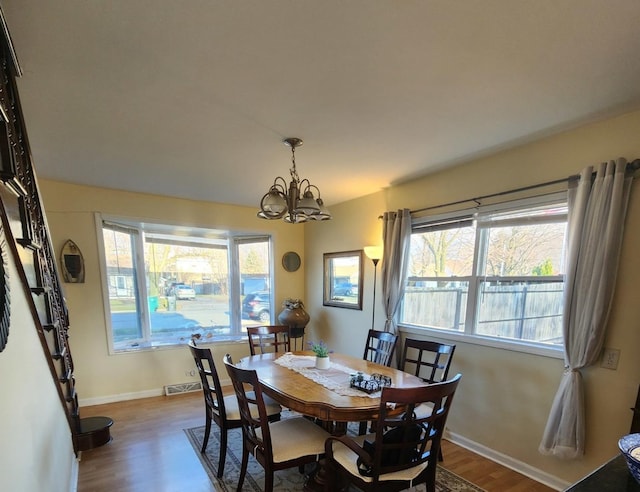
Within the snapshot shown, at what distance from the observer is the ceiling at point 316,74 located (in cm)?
111

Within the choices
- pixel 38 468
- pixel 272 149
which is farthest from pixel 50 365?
pixel 272 149

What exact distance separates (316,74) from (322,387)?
185 centimetres

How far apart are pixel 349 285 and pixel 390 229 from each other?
109 cm

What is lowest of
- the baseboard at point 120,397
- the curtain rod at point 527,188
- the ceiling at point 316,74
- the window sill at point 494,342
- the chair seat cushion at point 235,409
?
the baseboard at point 120,397

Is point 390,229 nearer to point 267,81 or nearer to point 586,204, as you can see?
point 586,204

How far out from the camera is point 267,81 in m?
1.50

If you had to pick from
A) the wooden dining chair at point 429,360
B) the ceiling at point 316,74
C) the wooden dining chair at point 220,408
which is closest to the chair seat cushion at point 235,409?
the wooden dining chair at point 220,408

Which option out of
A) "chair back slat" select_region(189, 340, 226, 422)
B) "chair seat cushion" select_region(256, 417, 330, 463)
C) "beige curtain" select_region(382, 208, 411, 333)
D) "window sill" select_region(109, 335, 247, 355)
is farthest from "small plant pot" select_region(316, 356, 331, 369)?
"window sill" select_region(109, 335, 247, 355)

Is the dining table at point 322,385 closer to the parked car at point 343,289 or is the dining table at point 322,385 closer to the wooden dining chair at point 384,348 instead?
the wooden dining chair at point 384,348

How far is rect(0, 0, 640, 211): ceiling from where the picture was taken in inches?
43.6

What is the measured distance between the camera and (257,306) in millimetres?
4508

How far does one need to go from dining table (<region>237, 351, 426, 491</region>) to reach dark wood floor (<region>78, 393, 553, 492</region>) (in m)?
0.83

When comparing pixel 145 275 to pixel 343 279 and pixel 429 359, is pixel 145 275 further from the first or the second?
pixel 429 359

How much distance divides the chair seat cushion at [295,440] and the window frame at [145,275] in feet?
7.90
